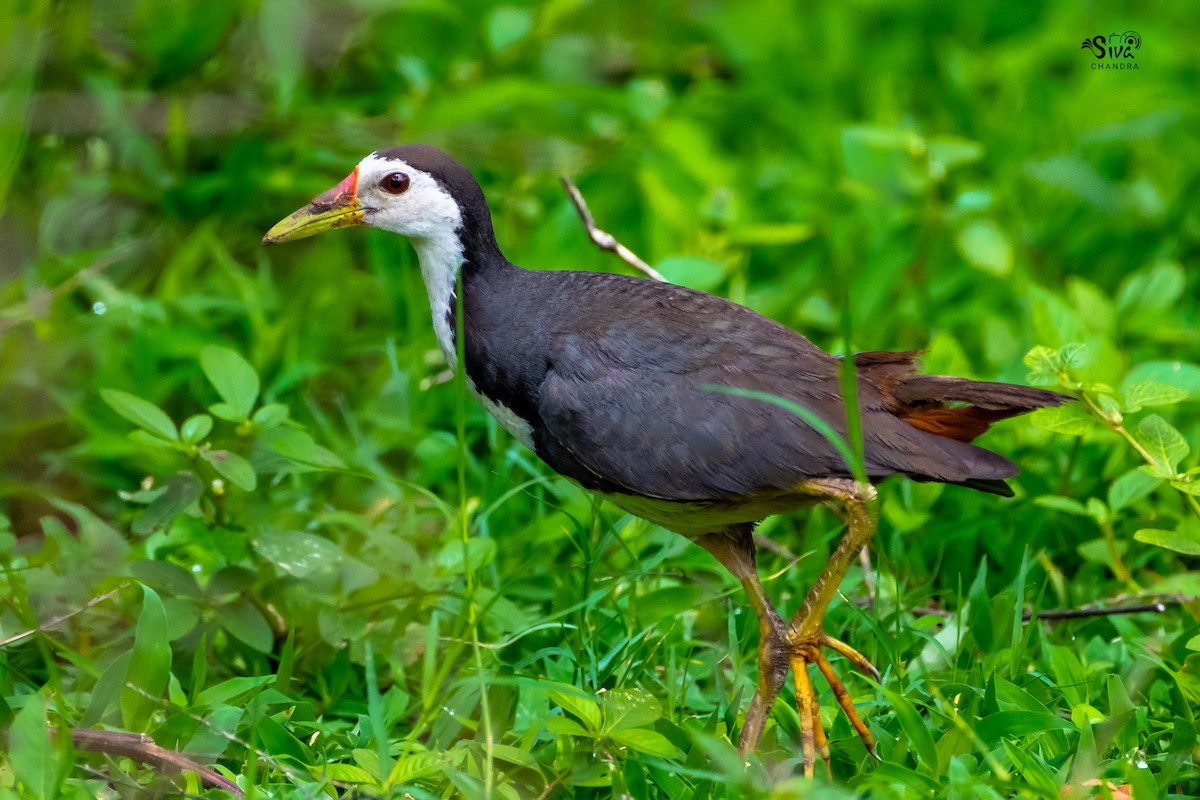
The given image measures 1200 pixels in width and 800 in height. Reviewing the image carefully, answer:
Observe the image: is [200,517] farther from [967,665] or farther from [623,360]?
[967,665]

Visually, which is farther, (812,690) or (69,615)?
(69,615)

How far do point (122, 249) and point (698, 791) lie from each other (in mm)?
3086

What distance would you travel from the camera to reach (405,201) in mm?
3400

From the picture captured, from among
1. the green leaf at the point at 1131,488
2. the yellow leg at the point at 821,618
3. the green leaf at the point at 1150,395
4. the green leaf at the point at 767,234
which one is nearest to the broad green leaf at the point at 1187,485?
the green leaf at the point at 1150,395

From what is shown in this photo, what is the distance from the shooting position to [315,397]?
4.65 m

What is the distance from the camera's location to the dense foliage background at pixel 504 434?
295 centimetres

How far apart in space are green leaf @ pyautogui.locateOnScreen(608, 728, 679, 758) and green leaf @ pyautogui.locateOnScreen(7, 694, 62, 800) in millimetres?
1072

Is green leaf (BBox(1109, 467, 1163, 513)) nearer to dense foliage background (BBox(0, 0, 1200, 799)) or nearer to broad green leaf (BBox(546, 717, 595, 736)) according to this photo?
dense foliage background (BBox(0, 0, 1200, 799))

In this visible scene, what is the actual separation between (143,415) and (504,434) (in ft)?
4.05

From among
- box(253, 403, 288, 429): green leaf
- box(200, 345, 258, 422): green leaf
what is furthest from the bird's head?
box(253, 403, 288, 429): green leaf

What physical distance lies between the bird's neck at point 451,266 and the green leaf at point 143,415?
70cm

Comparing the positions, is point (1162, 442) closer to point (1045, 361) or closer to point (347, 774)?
point (1045, 361)

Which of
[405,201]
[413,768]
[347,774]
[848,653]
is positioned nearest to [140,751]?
[347,774]

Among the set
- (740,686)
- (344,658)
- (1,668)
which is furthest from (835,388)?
(1,668)
